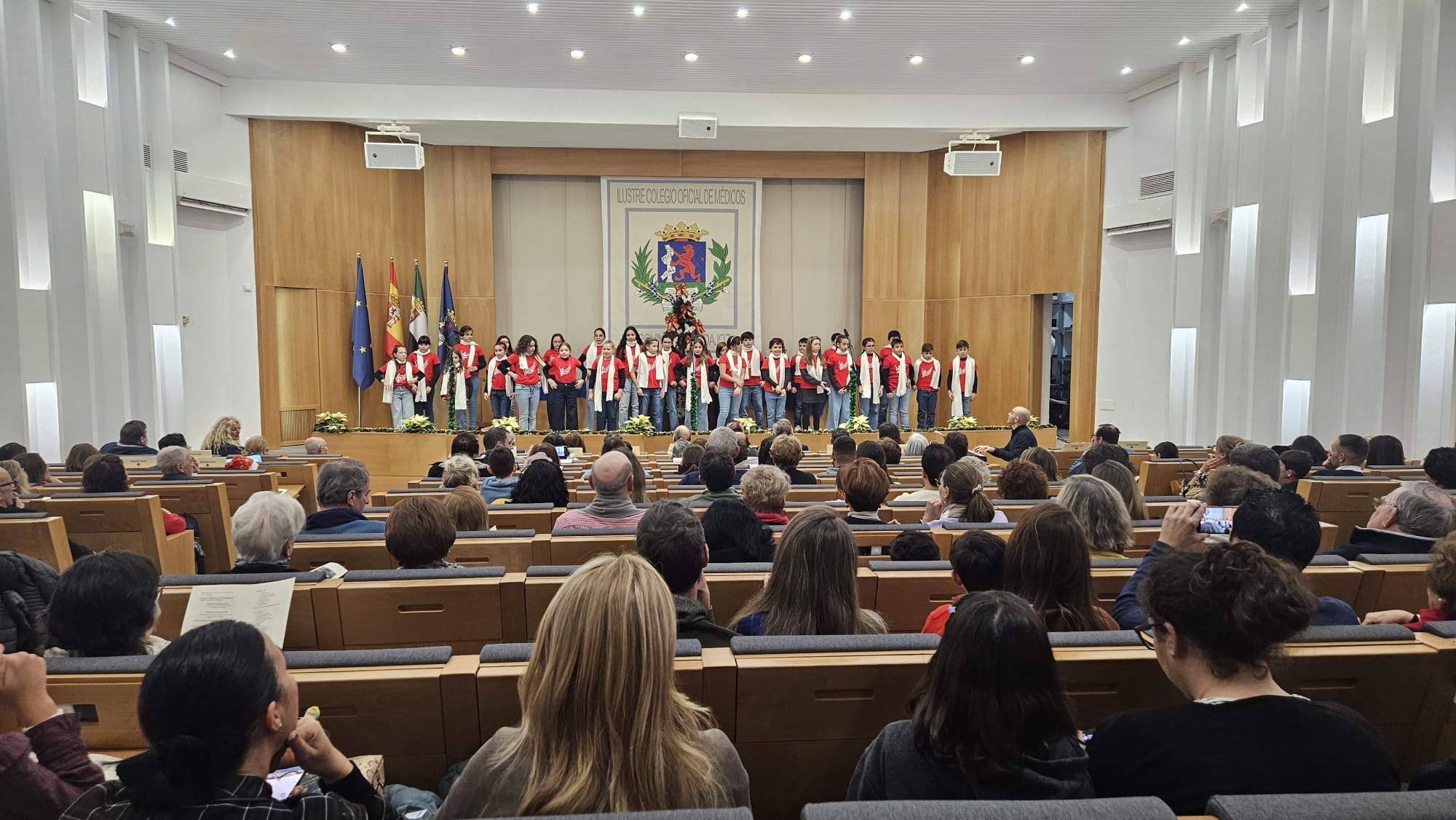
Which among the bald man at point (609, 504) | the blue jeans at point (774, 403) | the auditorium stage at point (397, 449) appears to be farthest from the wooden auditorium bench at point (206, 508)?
the blue jeans at point (774, 403)

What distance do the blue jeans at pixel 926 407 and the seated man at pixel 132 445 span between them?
29.9 ft

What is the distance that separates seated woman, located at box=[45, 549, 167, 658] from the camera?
1904 millimetres

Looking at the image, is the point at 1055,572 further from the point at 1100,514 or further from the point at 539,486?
the point at 539,486

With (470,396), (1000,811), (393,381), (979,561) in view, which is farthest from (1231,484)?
(393,381)

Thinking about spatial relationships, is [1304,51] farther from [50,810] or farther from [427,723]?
[50,810]

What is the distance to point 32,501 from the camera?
4.04 meters

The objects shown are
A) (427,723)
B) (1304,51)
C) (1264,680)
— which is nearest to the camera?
(1264,680)

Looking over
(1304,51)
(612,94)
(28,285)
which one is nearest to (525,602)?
(28,285)

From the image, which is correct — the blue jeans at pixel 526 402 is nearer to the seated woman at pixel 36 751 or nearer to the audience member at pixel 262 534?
the audience member at pixel 262 534

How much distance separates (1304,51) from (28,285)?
11.7 m

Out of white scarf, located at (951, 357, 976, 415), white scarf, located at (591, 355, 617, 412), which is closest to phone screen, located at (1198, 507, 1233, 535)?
white scarf, located at (591, 355, 617, 412)

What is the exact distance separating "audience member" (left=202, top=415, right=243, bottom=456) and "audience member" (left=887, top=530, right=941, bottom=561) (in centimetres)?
600

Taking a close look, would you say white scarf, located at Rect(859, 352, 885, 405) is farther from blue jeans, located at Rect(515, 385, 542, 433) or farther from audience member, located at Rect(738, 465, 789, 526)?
audience member, located at Rect(738, 465, 789, 526)

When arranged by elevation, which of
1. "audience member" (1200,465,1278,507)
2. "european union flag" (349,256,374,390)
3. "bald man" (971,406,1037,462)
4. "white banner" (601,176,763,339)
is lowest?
"bald man" (971,406,1037,462)
